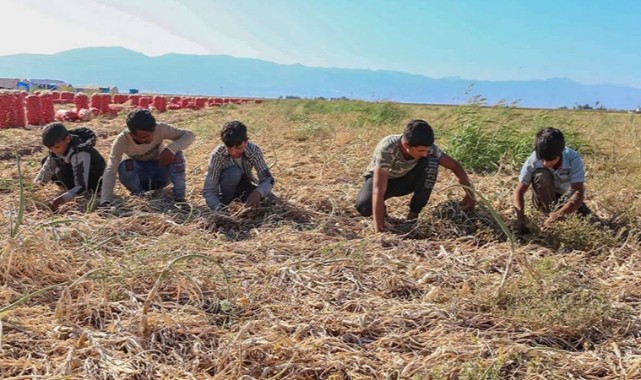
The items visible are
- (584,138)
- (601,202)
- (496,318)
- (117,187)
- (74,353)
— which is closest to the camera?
(74,353)

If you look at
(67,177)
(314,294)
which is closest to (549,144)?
(314,294)

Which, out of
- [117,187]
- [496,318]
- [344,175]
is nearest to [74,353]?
[496,318]

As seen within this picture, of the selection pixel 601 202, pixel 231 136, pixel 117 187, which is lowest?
pixel 117 187

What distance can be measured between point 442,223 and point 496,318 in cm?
138

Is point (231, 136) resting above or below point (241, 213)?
above

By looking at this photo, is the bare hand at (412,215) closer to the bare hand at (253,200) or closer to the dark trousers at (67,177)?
the bare hand at (253,200)

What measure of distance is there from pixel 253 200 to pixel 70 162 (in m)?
1.47

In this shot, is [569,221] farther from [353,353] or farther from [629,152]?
[629,152]

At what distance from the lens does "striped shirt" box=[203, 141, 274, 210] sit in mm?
3891

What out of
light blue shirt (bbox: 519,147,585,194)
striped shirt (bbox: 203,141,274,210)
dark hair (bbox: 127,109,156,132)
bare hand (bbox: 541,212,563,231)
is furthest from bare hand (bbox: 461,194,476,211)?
dark hair (bbox: 127,109,156,132)

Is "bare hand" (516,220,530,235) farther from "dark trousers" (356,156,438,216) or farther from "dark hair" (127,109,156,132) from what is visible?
"dark hair" (127,109,156,132)

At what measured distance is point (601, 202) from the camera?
161 inches

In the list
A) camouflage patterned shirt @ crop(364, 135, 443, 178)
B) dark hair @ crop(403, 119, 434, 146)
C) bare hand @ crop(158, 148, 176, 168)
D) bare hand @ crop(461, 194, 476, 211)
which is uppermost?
dark hair @ crop(403, 119, 434, 146)

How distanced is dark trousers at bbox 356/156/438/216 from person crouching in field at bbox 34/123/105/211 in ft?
6.39
